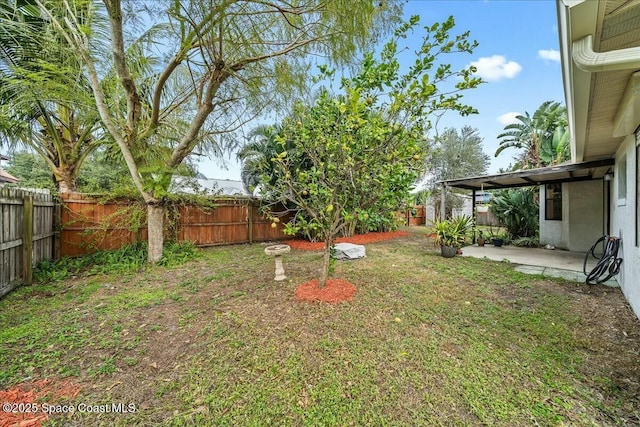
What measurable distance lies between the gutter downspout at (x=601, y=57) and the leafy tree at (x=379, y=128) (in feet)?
2.69

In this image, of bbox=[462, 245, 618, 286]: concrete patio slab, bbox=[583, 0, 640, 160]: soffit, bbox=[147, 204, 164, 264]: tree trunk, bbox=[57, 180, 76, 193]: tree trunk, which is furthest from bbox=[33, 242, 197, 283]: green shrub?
bbox=[462, 245, 618, 286]: concrete patio slab

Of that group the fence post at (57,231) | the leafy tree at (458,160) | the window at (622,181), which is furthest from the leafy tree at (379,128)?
the leafy tree at (458,160)

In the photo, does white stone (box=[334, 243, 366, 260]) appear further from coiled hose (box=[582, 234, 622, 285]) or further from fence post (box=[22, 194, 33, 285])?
fence post (box=[22, 194, 33, 285])

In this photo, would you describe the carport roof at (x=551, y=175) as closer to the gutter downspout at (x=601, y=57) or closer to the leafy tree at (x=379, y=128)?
the leafy tree at (x=379, y=128)

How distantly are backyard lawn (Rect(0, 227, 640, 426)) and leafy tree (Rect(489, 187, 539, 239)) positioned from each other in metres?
6.80

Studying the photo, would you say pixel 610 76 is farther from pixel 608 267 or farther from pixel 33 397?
pixel 33 397

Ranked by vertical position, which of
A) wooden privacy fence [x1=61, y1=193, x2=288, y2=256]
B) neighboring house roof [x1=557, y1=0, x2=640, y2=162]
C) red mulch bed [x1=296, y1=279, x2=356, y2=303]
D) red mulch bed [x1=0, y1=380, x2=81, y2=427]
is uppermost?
neighboring house roof [x1=557, y1=0, x2=640, y2=162]

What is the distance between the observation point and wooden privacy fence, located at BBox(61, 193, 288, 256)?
5945 millimetres

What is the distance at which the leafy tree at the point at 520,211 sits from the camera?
33.6ft

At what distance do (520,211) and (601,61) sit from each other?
412 inches

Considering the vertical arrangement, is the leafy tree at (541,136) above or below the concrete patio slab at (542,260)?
above

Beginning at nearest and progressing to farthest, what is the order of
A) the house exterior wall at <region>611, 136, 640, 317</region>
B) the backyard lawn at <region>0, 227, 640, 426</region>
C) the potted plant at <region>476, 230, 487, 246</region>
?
the backyard lawn at <region>0, 227, 640, 426</region> → the house exterior wall at <region>611, 136, 640, 317</region> → the potted plant at <region>476, 230, 487, 246</region>

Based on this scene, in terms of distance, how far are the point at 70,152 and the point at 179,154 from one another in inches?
159

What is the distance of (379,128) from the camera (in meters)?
2.92
